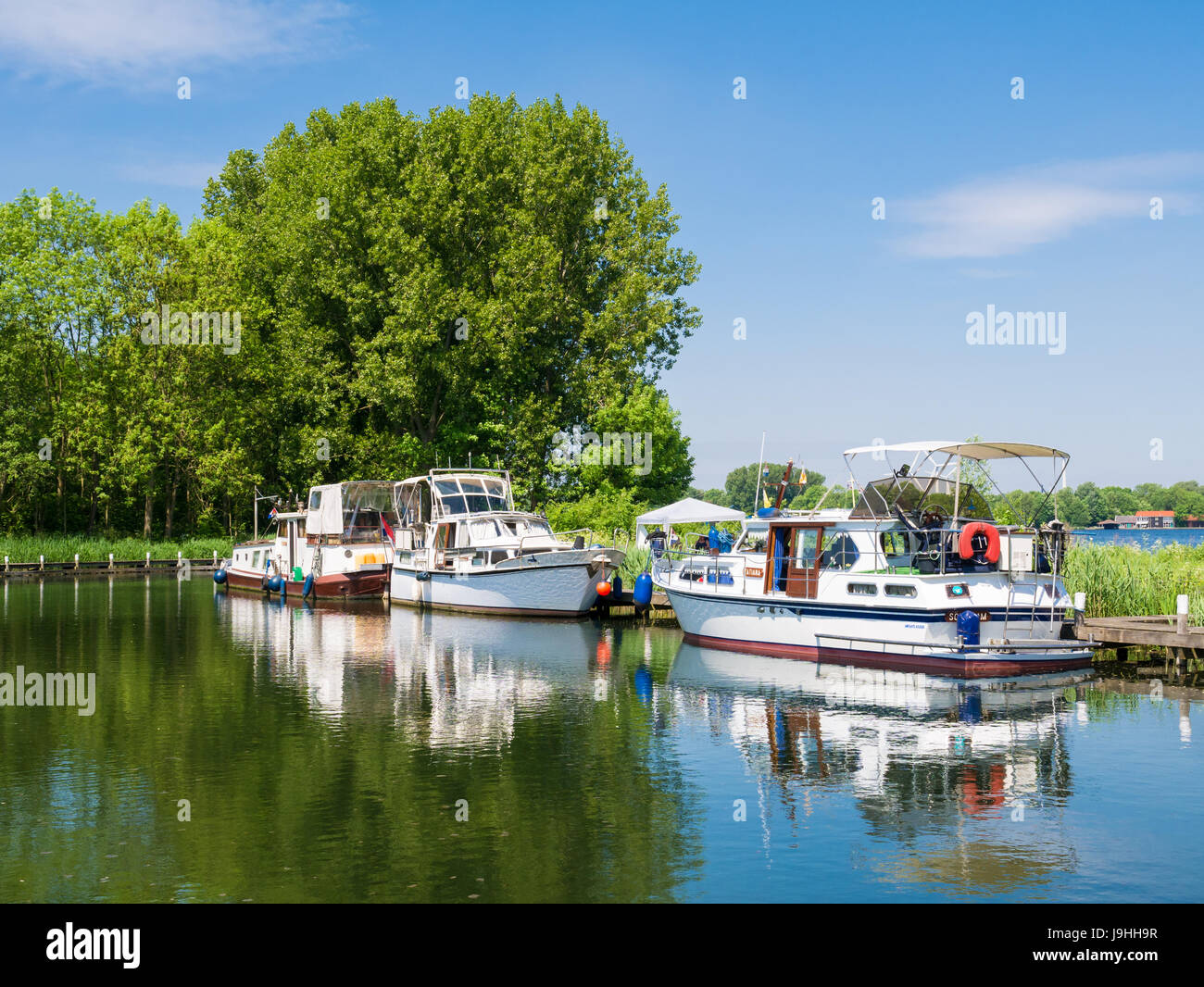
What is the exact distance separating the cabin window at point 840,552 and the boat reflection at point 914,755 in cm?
266

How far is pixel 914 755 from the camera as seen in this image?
17062 mm

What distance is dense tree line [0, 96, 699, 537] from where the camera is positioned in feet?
184

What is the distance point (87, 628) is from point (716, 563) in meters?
19.8

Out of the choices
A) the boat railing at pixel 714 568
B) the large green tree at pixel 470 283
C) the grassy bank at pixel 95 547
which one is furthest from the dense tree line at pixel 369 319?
the boat railing at pixel 714 568

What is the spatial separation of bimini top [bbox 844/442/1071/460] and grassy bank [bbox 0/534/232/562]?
52.4 metres

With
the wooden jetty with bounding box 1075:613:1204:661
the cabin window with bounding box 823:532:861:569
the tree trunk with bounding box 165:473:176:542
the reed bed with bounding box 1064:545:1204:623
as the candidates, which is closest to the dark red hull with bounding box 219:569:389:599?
the cabin window with bounding box 823:532:861:569

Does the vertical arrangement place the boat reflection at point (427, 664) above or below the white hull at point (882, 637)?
below

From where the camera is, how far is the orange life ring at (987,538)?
996 inches

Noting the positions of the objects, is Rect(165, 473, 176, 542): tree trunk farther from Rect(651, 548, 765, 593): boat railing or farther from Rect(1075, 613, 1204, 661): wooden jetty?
Rect(1075, 613, 1204, 661): wooden jetty

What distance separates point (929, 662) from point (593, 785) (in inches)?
Answer: 508

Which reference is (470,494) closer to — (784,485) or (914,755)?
(784,485)

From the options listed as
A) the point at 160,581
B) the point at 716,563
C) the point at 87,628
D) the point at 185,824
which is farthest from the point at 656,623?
the point at 160,581

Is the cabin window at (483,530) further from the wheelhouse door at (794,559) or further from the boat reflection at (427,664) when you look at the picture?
the wheelhouse door at (794,559)
